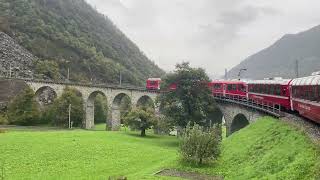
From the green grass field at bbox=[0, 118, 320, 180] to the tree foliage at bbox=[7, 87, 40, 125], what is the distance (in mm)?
29237

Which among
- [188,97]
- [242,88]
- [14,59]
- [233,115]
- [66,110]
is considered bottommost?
[66,110]

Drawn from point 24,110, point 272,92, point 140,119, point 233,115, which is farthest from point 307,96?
point 24,110

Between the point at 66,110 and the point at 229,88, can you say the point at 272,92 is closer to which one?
the point at 229,88

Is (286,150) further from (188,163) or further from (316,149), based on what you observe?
(188,163)

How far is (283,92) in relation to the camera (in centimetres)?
3922

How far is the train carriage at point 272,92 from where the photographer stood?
128ft

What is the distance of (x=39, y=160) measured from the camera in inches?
1362

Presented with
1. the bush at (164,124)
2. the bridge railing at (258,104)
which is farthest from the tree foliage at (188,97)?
the bridge railing at (258,104)

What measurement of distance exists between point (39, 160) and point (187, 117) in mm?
24655

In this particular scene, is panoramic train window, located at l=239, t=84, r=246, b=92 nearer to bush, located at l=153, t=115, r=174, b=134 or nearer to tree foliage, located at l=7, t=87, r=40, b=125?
bush, located at l=153, t=115, r=174, b=134

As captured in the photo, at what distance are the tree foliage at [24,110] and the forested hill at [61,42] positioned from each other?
120 ft

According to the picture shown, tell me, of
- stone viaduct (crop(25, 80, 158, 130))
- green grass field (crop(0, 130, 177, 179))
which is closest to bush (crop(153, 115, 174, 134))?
green grass field (crop(0, 130, 177, 179))

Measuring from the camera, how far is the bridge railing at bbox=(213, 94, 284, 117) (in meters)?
37.8

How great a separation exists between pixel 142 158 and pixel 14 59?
88.1 meters
